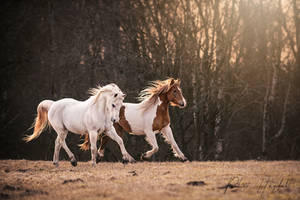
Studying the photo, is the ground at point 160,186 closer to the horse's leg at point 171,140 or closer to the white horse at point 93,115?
the white horse at point 93,115

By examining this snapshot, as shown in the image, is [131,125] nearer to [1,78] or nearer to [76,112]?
[76,112]

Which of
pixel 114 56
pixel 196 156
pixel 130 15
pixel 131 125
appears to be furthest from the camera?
pixel 114 56

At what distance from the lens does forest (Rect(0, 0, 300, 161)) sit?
14211 mm

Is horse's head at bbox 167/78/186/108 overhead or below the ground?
overhead

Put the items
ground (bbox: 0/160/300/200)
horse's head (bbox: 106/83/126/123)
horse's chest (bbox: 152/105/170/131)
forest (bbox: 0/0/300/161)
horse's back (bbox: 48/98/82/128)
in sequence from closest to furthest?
1. ground (bbox: 0/160/300/200)
2. horse's head (bbox: 106/83/126/123)
3. horse's back (bbox: 48/98/82/128)
4. horse's chest (bbox: 152/105/170/131)
5. forest (bbox: 0/0/300/161)

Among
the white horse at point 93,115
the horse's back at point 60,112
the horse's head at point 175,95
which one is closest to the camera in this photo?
the white horse at point 93,115

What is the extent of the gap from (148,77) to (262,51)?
464cm

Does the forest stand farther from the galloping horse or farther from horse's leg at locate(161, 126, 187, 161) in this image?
horse's leg at locate(161, 126, 187, 161)

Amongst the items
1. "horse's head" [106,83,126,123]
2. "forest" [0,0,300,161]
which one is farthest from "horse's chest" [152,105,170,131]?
"forest" [0,0,300,161]

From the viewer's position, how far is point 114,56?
1777 cm

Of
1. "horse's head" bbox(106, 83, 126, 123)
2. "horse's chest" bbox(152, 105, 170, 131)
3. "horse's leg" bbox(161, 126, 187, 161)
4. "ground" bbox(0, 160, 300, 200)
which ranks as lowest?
"ground" bbox(0, 160, 300, 200)

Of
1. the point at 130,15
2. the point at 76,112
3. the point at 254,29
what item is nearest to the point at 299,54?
the point at 254,29

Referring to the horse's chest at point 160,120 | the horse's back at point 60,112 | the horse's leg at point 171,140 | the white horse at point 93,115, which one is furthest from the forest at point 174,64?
the white horse at point 93,115

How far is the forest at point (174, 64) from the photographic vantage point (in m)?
14.2
